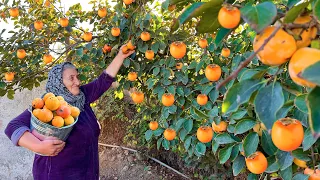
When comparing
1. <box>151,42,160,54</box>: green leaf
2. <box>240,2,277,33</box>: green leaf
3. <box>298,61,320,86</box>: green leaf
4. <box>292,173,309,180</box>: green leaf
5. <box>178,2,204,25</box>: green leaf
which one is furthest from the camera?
<box>151,42,160,54</box>: green leaf

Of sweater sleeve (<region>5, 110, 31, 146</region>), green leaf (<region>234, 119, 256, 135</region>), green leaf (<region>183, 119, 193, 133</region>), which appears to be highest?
green leaf (<region>234, 119, 256, 135</region>)

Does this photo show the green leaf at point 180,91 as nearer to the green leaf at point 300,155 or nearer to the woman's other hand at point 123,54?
the woman's other hand at point 123,54

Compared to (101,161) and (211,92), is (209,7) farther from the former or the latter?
(101,161)

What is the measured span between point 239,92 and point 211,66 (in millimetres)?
924

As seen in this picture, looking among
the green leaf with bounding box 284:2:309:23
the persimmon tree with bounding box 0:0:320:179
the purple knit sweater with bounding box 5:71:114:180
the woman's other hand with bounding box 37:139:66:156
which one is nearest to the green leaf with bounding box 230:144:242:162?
the persimmon tree with bounding box 0:0:320:179

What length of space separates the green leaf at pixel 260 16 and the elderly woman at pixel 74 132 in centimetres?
165

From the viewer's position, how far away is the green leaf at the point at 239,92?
23.0 inches

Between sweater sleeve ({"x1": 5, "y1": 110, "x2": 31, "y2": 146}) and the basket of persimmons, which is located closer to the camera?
the basket of persimmons

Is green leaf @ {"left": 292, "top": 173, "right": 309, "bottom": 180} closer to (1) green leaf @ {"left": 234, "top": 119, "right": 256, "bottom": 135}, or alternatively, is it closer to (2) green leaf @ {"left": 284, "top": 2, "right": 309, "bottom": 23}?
(1) green leaf @ {"left": 234, "top": 119, "right": 256, "bottom": 135}

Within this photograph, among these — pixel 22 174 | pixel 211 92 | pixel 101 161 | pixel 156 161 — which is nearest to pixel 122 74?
pixel 211 92

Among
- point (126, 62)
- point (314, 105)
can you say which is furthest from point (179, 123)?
point (314, 105)

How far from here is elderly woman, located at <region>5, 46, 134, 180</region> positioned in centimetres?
220

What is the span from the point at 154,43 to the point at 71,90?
28.4 inches

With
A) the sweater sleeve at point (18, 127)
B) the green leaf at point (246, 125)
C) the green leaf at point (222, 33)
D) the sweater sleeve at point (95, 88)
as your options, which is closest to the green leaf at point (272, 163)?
the green leaf at point (246, 125)
